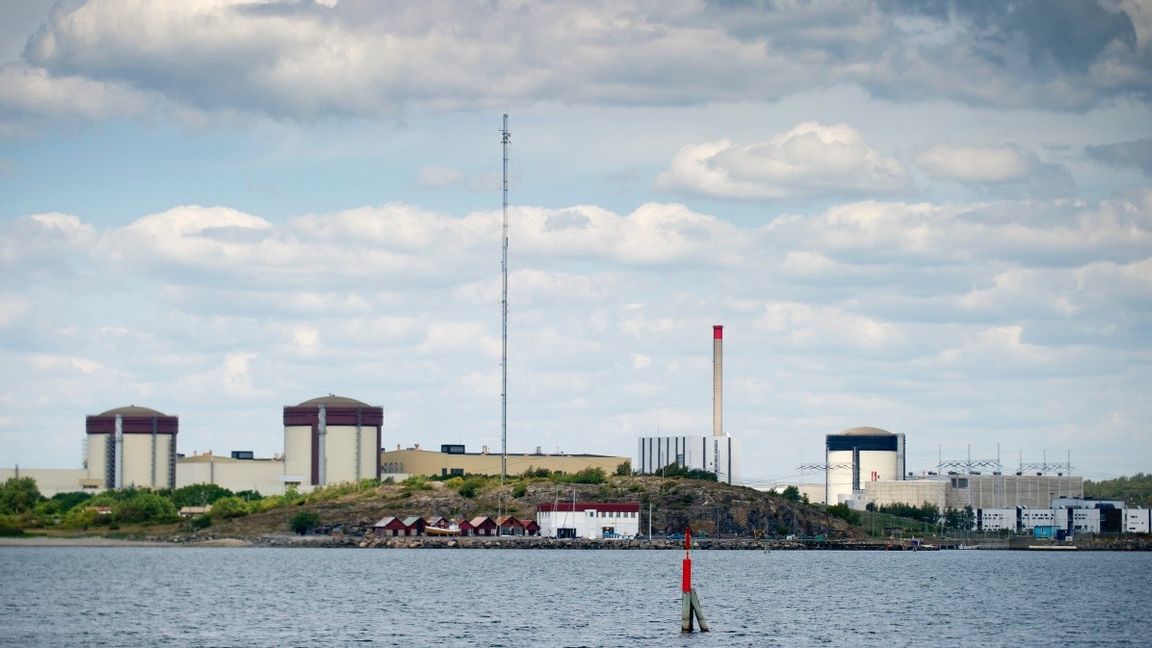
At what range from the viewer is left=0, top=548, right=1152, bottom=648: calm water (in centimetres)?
8312

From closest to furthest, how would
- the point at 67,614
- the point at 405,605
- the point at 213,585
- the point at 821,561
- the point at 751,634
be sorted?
the point at 751,634
the point at 67,614
the point at 405,605
the point at 213,585
the point at 821,561

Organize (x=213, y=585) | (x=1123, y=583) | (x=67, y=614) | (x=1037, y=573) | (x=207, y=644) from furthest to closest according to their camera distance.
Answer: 1. (x=1037, y=573)
2. (x=1123, y=583)
3. (x=213, y=585)
4. (x=67, y=614)
5. (x=207, y=644)

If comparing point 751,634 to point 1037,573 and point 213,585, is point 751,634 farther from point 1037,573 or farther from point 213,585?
point 1037,573

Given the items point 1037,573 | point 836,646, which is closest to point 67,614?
point 836,646

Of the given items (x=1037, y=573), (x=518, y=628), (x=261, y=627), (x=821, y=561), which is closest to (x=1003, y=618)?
(x=518, y=628)

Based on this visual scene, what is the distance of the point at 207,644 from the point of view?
77.2 metres

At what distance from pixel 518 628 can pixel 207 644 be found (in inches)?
660

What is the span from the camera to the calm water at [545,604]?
83125 millimetres

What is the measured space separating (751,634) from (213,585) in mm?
53043

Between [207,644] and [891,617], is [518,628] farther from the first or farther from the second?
[891,617]

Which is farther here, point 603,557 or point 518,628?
point 603,557

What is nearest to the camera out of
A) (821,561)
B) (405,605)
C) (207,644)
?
(207,644)

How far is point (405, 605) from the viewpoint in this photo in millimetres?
103062

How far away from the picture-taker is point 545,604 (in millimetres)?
104375
